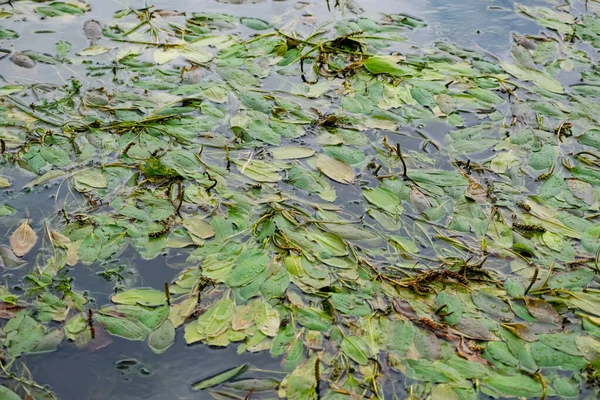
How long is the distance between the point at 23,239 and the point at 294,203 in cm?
87

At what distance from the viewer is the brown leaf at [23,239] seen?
6.26ft

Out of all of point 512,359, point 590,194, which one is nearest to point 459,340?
point 512,359

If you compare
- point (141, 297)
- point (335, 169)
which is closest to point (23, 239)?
point (141, 297)

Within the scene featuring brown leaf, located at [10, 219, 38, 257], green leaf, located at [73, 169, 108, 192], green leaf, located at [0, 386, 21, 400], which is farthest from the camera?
green leaf, located at [73, 169, 108, 192]

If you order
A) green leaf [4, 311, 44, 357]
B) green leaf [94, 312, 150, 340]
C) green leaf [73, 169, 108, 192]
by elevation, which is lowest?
green leaf [94, 312, 150, 340]

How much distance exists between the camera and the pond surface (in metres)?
1.65

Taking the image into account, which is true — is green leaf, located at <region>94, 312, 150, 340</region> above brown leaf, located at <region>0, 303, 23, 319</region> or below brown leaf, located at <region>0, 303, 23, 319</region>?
below

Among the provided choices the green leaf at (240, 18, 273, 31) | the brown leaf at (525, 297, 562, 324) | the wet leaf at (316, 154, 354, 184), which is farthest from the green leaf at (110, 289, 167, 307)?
the green leaf at (240, 18, 273, 31)

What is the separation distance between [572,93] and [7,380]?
2.52 metres

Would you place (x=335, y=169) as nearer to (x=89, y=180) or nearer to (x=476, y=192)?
(x=476, y=192)

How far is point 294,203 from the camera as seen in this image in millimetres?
2145

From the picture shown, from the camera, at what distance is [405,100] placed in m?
2.72

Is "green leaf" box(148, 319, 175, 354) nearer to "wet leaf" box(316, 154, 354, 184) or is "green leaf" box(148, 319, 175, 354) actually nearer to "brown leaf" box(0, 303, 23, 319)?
"brown leaf" box(0, 303, 23, 319)

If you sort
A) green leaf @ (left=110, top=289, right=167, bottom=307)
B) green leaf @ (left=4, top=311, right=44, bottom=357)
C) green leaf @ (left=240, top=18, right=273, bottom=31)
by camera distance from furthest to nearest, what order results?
green leaf @ (left=240, top=18, right=273, bottom=31)
green leaf @ (left=110, top=289, right=167, bottom=307)
green leaf @ (left=4, top=311, right=44, bottom=357)
